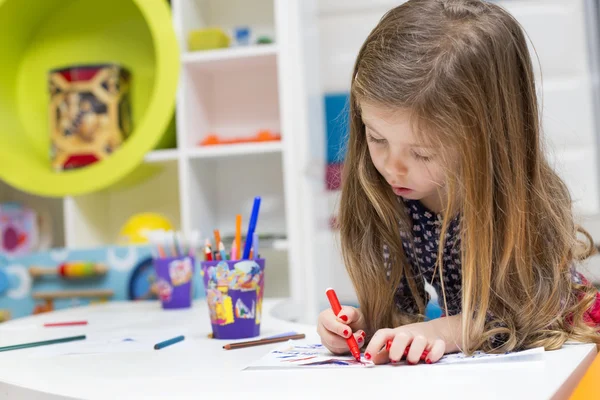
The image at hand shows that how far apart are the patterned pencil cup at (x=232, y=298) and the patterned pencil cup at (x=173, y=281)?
0.32 metres

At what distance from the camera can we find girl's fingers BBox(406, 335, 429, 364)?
584 millimetres

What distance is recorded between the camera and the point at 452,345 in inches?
25.6

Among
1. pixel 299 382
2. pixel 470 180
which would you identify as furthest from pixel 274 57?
pixel 299 382

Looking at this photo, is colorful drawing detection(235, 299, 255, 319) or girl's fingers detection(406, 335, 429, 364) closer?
girl's fingers detection(406, 335, 429, 364)

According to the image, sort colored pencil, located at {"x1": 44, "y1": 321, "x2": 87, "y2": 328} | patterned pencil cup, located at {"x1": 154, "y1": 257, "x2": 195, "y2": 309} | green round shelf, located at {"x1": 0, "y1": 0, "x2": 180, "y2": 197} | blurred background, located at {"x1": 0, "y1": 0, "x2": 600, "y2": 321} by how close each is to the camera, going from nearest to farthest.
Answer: colored pencil, located at {"x1": 44, "y1": 321, "x2": 87, "y2": 328} < patterned pencil cup, located at {"x1": 154, "y1": 257, "x2": 195, "y2": 309} < blurred background, located at {"x1": 0, "y1": 0, "x2": 600, "y2": 321} < green round shelf, located at {"x1": 0, "y1": 0, "x2": 180, "y2": 197}

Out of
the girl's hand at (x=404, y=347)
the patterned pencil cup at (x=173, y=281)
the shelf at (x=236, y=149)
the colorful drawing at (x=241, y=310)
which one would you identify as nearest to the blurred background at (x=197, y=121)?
the shelf at (x=236, y=149)

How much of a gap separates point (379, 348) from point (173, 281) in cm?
58

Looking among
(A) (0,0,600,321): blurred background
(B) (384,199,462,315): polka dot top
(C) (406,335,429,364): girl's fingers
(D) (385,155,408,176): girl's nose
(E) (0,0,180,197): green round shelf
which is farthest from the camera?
(E) (0,0,180,197): green round shelf

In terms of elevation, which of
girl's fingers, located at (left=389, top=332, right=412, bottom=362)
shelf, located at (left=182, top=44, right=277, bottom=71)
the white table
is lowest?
the white table

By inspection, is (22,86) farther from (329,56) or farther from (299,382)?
(299,382)

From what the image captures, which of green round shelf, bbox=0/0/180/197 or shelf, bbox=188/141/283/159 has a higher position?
green round shelf, bbox=0/0/180/197

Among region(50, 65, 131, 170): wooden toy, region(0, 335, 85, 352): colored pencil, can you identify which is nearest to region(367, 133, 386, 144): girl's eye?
region(0, 335, 85, 352): colored pencil

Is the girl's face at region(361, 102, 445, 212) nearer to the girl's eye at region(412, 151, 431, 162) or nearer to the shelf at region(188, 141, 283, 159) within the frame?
the girl's eye at region(412, 151, 431, 162)

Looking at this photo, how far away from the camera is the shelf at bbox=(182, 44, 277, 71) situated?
162 cm
